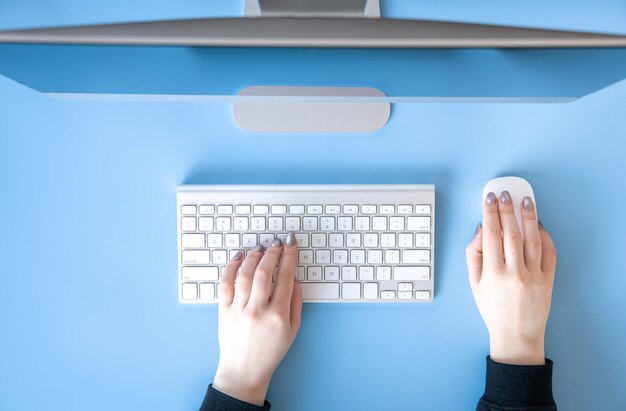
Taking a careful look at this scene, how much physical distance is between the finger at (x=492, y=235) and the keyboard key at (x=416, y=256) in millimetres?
91

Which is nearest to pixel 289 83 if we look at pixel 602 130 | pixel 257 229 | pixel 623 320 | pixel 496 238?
pixel 257 229

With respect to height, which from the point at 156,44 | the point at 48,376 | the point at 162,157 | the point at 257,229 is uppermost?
the point at 156,44

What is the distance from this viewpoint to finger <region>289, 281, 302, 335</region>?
0.74 meters

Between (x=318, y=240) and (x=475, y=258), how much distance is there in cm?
25

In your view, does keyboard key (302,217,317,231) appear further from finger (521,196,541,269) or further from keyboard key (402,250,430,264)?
finger (521,196,541,269)

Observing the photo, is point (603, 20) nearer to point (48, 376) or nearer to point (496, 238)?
point (496, 238)

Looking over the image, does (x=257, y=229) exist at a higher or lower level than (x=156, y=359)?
higher

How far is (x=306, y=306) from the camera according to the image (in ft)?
2.51

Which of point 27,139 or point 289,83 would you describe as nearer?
point 289,83

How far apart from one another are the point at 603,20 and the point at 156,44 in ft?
2.05

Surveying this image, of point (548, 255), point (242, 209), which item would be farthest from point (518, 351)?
point (242, 209)

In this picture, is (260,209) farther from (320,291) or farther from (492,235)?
(492,235)

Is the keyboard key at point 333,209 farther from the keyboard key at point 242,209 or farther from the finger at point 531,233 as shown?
the finger at point 531,233

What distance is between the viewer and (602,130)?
0.76 meters
